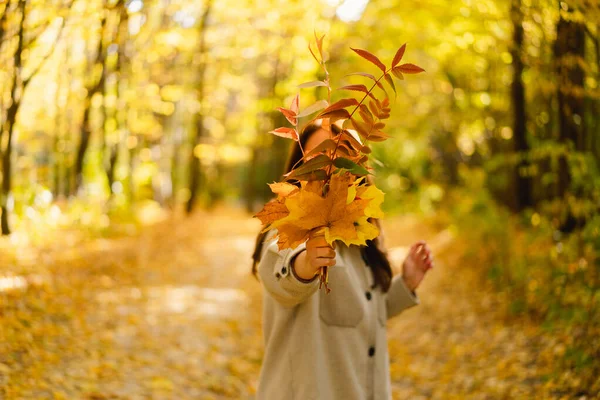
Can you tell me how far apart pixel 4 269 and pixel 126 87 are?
7.84 metres

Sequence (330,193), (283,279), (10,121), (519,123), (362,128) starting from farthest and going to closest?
(519,123), (10,121), (283,279), (362,128), (330,193)

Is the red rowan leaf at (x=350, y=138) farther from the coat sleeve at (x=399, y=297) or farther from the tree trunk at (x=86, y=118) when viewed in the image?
the tree trunk at (x=86, y=118)

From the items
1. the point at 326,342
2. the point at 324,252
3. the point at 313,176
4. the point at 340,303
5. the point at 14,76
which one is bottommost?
the point at 326,342

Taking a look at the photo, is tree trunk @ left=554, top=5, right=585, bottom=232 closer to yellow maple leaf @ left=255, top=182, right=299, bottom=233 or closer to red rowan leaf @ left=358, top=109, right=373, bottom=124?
red rowan leaf @ left=358, top=109, right=373, bottom=124

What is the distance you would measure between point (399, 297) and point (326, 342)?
49 centimetres

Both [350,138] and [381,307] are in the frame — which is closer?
[350,138]

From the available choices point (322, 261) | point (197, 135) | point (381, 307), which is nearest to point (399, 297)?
point (381, 307)

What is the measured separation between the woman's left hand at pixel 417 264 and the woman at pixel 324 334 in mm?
199

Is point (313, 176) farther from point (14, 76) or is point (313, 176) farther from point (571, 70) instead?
point (14, 76)

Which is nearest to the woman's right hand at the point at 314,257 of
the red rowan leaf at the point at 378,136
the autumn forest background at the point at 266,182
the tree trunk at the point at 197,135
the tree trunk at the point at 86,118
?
the red rowan leaf at the point at 378,136

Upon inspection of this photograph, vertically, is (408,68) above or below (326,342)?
above

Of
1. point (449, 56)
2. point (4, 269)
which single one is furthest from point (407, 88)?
point (4, 269)

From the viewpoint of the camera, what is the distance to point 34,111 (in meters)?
9.14

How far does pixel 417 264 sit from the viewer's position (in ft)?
7.49
